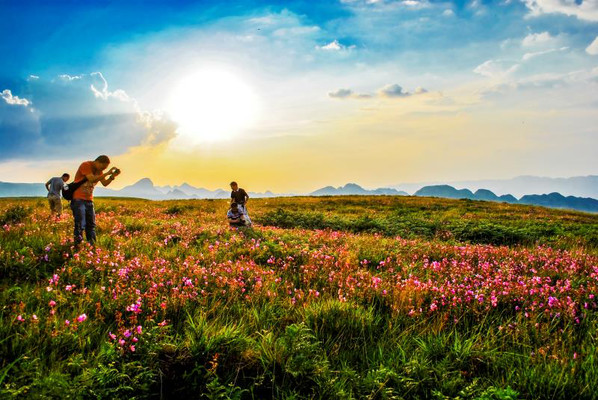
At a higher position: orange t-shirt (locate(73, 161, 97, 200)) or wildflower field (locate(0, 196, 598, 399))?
orange t-shirt (locate(73, 161, 97, 200))

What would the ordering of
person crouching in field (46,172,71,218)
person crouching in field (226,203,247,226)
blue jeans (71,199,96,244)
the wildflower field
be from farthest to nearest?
person crouching in field (46,172,71,218), person crouching in field (226,203,247,226), blue jeans (71,199,96,244), the wildflower field

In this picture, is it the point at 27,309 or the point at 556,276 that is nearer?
the point at 27,309

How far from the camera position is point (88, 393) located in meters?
2.91

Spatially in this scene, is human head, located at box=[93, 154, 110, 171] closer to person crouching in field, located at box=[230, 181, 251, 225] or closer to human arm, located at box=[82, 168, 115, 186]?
human arm, located at box=[82, 168, 115, 186]

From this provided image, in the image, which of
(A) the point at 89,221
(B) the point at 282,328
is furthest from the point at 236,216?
(B) the point at 282,328

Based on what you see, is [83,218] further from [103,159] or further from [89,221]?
[103,159]

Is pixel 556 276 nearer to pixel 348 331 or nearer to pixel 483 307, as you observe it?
pixel 483 307

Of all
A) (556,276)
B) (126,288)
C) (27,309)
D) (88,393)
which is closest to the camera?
(88,393)

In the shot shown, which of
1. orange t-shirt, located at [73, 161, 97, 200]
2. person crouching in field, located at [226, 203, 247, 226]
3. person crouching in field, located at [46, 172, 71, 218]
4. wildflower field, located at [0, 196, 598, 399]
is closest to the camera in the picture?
wildflower field, located at [0, 196, 598, 399]

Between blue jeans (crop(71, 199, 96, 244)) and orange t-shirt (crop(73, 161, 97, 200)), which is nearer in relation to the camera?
blue jeans (crop(71, 199, 96, 244))

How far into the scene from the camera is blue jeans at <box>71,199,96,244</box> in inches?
332

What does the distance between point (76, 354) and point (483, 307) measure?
5717 millimetres

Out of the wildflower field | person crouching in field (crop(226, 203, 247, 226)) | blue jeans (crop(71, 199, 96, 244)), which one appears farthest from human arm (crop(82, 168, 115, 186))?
person crouching in field (crop(226, 203, 247, 226))

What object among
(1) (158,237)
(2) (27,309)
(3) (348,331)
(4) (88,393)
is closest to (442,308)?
(3) (348,331)
